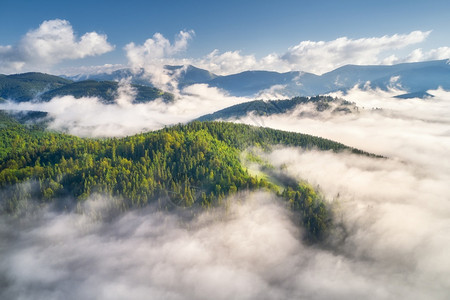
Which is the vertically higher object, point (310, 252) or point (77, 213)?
point (77, 213)

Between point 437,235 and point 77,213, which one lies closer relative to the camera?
point 77,213

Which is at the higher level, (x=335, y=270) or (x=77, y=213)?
(x=77, y=213)

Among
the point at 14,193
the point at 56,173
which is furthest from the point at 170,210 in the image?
the point at 14,193

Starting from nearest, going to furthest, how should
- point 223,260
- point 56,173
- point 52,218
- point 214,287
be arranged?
point 214,287, point 223,260, point 52,218, point 56,173

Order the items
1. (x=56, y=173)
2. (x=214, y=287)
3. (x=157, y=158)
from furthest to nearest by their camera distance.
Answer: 1. (x=157, y=158)
2. (x=56, y=173)
3. (x=214, y=287)

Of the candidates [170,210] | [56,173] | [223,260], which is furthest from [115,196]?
[223,260]

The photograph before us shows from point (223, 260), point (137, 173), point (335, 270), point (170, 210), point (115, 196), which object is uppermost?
point (137, 173)

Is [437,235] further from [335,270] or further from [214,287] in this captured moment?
[214,287]

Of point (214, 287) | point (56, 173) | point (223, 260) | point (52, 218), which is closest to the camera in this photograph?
point (214, 287)

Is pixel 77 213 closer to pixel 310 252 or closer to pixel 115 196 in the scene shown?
pixel 115 196
